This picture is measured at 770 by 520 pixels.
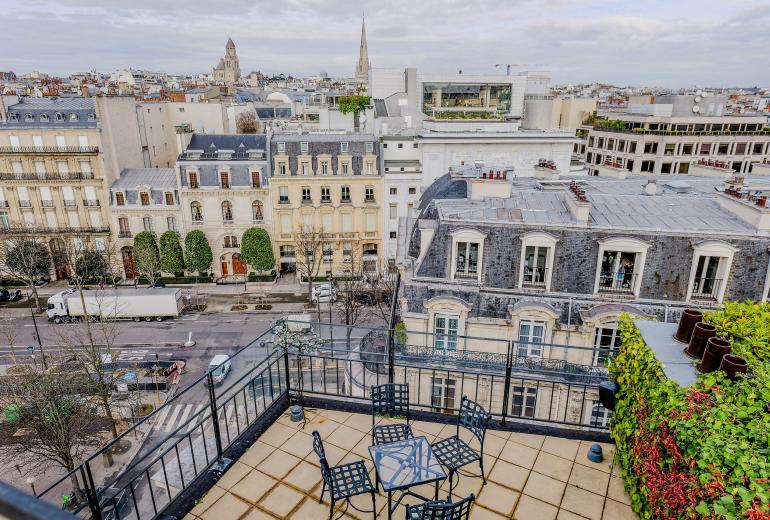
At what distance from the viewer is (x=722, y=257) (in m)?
15.7

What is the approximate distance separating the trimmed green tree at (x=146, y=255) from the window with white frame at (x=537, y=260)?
31251 millimetres

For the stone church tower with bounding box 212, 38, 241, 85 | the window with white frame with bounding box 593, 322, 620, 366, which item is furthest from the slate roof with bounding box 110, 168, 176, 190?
the stone church tower with bounding box 212, 38, 241, 85

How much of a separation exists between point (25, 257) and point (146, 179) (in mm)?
10915

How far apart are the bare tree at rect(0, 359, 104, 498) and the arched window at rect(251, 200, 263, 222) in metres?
19.2

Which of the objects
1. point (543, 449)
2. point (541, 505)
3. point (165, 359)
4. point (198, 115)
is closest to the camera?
point (541, 505)

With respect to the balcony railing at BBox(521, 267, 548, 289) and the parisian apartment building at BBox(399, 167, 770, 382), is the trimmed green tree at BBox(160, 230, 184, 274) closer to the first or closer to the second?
the parisian apartment building at BBox(399, 167, 770, 382)

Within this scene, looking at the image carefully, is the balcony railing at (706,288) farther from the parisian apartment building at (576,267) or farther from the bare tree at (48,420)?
the bare tree at (48,420)

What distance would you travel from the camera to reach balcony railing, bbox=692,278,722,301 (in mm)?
15977

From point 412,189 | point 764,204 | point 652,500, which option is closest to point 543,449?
point 652,500

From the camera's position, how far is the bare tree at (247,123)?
61.7m

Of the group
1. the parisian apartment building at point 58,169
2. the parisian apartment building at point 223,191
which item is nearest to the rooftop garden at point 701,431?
the parisian apartment building at point 223,191

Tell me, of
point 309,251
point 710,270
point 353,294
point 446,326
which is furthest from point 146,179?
point 710,270

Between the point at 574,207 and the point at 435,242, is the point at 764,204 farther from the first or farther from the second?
the point at 435,242

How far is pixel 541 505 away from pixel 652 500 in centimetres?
173
